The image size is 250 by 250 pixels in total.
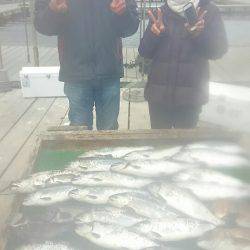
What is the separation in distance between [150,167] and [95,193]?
0.54 metres

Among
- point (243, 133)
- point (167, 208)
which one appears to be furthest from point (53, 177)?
point (243, 133)

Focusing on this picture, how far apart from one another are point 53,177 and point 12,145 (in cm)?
280

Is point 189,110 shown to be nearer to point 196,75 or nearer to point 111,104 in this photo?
point 196,75

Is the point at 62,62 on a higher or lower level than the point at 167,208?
higher

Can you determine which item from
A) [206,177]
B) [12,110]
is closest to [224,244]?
[206,177]

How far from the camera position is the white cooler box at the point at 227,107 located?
502cm

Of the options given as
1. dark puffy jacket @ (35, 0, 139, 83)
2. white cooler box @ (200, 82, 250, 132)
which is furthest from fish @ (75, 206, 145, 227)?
white cooler box @ (200, 82, 250, 132)

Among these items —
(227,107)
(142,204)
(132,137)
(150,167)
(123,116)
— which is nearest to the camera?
(142,204)

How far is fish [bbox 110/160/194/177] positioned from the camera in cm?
287

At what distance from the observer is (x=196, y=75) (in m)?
3.83

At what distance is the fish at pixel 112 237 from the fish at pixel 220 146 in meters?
1.23

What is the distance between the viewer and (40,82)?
24.9 feet

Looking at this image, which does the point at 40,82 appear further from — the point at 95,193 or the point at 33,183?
the point at 95,193

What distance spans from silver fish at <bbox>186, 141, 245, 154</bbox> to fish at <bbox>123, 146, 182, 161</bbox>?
0.14 metres
